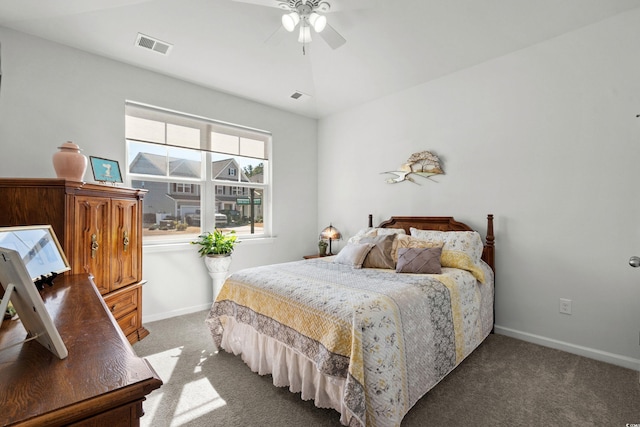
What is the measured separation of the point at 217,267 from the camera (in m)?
3.68

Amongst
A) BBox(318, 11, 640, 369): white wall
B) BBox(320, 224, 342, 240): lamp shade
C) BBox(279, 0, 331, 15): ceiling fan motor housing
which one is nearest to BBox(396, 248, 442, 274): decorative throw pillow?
BBox(318, 11, 640, 369): white wall

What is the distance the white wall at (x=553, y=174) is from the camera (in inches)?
98.3

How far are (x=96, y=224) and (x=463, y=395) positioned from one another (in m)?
2.90

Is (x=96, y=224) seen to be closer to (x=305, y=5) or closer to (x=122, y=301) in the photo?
(x=122, y=301)

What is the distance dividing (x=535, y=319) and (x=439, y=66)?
2.75 metres

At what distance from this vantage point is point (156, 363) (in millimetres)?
2510

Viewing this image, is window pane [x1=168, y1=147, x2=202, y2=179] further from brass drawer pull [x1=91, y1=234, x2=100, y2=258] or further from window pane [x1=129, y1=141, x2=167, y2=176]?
brass drawer pull [x1=91, y1=234, x2=100, y2=258]

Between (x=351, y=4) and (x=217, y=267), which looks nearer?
(x=351, y=4)

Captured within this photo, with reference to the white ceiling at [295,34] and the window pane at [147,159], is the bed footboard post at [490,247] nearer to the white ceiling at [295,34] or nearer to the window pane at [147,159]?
the white ceiling at [295,34]

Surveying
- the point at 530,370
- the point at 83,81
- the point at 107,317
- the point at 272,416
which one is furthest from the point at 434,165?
the point at 83,81

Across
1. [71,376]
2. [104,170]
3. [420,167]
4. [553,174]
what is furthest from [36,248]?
[553,174]

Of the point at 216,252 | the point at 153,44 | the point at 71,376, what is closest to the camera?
the point at 71,376

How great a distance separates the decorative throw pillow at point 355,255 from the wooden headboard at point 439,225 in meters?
0.89

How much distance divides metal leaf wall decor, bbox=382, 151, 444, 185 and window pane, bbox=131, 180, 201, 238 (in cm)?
258
